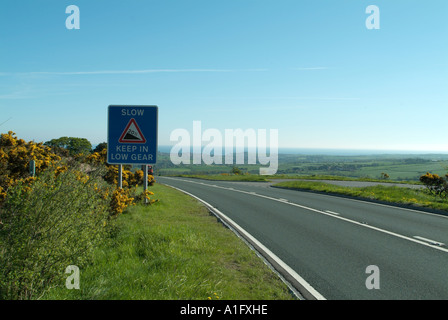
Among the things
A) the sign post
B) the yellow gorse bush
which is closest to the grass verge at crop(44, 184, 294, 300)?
the sign post

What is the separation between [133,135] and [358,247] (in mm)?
6950

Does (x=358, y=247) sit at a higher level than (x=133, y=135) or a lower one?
lower

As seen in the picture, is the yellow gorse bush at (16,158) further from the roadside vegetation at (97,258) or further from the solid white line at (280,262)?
the solid white line at (280,262)

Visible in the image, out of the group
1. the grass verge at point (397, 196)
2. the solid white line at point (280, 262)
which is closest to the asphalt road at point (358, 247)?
the solid white line at point (280, 262)

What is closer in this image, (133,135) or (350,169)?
(133,135)

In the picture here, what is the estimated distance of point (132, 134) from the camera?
1073cm

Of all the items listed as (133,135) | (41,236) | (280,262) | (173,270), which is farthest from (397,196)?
(41,236)

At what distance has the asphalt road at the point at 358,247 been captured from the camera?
18.3 feet

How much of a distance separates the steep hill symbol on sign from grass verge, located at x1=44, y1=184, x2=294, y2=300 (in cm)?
270

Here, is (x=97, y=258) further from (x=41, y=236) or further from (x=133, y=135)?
(x=133, y=135)

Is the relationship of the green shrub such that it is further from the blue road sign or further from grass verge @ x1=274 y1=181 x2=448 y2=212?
grass verge @ x1=274 y1=181 x2=448 y2=212

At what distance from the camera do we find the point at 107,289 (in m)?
4.73

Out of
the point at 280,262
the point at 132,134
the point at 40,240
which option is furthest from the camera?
the point at 132,134

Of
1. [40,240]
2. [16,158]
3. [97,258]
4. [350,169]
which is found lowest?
[350,169]
